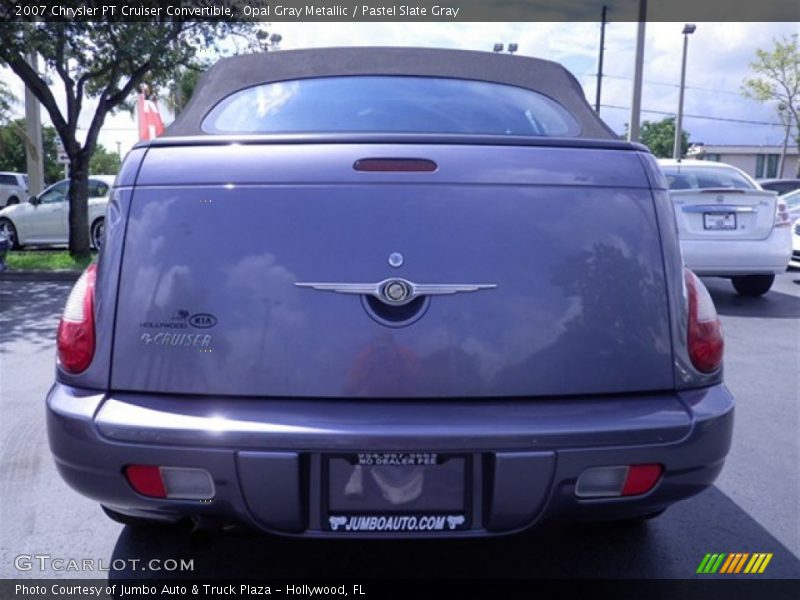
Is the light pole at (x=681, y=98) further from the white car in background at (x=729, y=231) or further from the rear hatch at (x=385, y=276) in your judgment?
the rear hatch at (x=385, y=276)

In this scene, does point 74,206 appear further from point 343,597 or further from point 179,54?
point 343,597

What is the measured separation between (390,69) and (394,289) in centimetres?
169

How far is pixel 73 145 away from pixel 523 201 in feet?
37.5

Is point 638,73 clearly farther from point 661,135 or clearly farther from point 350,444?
A: point 661,135

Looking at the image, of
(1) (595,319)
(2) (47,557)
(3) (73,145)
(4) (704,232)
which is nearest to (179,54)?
(3) (73,145)

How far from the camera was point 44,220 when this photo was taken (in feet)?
48.1

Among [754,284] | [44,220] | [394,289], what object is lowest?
[44,220]

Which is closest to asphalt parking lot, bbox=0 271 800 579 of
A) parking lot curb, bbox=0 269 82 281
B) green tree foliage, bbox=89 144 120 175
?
parking lot curb, bbox=0 269 82 281

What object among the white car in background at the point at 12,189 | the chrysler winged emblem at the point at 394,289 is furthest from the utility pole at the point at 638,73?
the white car in background at the point at 12,189

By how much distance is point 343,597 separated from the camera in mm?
2664

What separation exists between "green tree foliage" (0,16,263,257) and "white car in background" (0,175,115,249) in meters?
2.38

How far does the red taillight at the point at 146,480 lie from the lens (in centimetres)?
213

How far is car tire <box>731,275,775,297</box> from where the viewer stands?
915cm

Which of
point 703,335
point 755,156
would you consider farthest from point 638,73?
point 755,156
